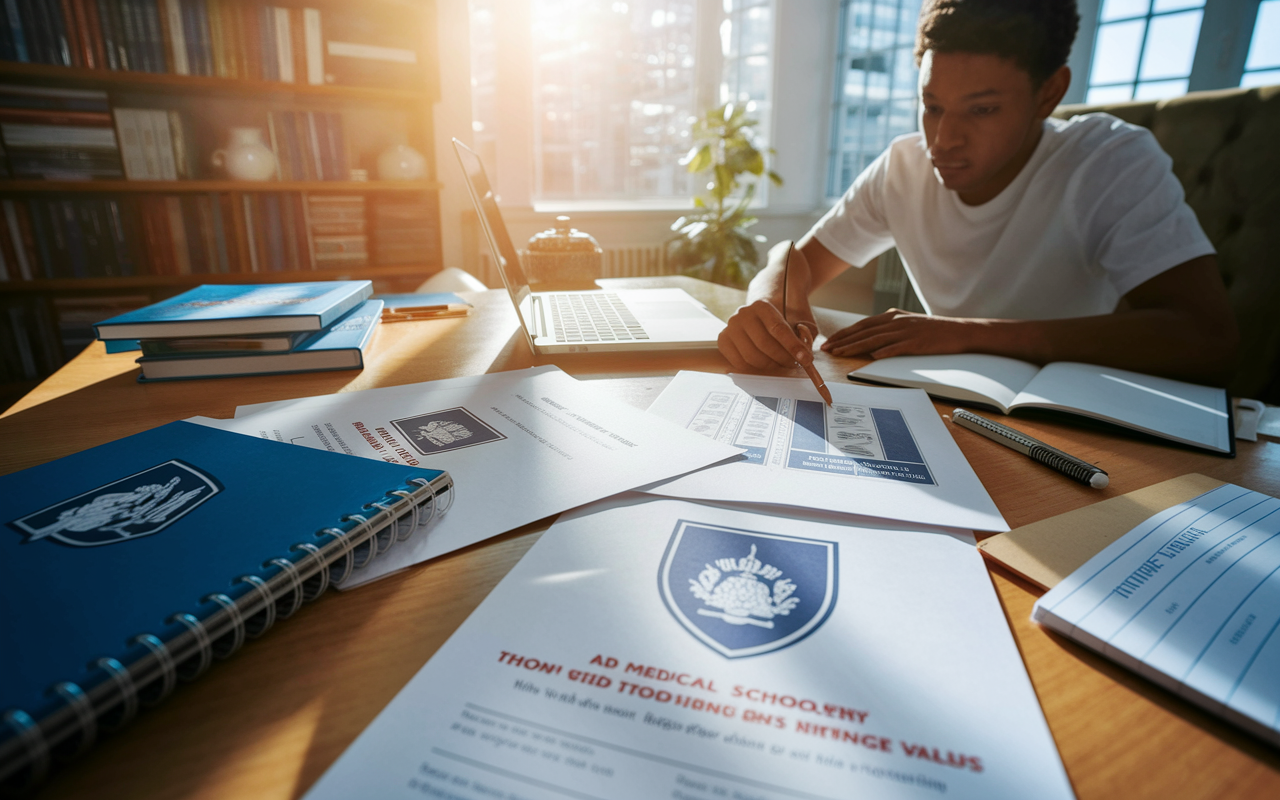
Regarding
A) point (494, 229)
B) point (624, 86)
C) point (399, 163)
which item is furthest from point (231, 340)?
point (624, 86)

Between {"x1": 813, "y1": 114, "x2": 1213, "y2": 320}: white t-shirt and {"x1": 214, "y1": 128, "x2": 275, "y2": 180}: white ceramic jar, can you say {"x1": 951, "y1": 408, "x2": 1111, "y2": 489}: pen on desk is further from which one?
{"x1": 214, "y1": 128, "x2": 275, "y2": 180}: white ceramic jar

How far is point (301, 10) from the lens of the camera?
2.13 meters

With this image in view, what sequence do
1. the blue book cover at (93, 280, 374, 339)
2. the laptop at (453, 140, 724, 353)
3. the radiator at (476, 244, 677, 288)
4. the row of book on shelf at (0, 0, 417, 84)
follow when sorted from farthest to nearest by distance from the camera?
1. the radiator at (476, 244, 677, 288)
2. the row of book on shelf at (0, 0, 417, 84)
3. the laptop at (453, 140, 724, 353)
4. the blue book cover at (93, 280, 374, 339)

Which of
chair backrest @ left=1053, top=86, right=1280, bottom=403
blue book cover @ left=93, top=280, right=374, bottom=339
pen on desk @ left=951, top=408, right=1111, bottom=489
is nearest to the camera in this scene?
pen on desk @ left=951, top=408, right=1111, bottom=489

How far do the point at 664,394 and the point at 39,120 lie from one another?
7.93ft

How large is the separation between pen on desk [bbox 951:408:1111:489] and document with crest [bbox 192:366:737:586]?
0.84 ft

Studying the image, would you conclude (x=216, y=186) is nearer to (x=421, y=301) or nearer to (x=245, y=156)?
(x=245, y=156)

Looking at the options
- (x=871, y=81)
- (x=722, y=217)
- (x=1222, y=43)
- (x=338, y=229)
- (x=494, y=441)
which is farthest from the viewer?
(x=871, y=81)

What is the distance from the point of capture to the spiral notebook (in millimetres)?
227

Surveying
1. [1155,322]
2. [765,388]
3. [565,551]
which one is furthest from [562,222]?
[565,551]

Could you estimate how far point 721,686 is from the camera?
26 centimetres

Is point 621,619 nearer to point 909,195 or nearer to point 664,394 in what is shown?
point 664,394

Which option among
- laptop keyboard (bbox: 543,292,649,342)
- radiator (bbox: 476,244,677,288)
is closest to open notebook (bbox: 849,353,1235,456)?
laptop keyboard (bbox: 543,292,649,342)

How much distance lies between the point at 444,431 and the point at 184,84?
2.30 metres
